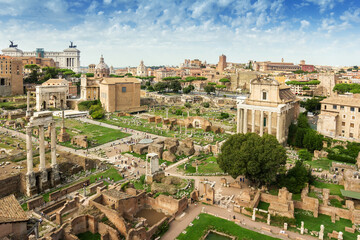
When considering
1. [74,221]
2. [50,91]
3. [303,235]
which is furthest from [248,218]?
[50,91]

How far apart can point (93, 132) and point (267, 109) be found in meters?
31.3

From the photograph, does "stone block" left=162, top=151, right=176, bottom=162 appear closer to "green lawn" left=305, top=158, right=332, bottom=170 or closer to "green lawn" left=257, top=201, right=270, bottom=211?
"green lawn" left=257, top=201, right=270, bottom=211

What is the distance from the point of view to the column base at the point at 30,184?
91.9 feet

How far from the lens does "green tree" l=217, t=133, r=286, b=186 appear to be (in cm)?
2769

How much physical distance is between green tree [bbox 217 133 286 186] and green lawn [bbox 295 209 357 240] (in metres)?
4.56

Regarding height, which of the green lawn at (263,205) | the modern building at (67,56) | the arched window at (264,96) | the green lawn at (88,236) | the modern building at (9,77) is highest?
the modern building at (67,56)

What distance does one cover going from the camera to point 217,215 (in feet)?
79.9

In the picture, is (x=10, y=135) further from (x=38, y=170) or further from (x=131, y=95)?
(x=131, y=95)

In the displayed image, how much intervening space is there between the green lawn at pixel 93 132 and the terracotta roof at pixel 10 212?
2761cm

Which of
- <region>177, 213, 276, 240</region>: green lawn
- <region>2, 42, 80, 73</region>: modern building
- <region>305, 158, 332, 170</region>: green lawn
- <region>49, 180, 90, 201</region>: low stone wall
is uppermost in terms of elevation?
<region>2, 42, 80, 73</region>: modern building

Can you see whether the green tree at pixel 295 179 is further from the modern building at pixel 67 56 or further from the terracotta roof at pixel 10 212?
the modern building at pixel 67 56

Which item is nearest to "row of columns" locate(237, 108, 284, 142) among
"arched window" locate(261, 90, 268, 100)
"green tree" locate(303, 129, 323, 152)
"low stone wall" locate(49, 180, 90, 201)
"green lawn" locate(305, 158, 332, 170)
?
"arched window" locate(261, 90, 268, 100)

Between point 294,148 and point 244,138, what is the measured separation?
18.0m

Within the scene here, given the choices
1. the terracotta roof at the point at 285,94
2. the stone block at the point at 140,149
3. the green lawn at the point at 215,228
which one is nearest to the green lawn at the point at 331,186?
the green lawn at the point at 215,228
